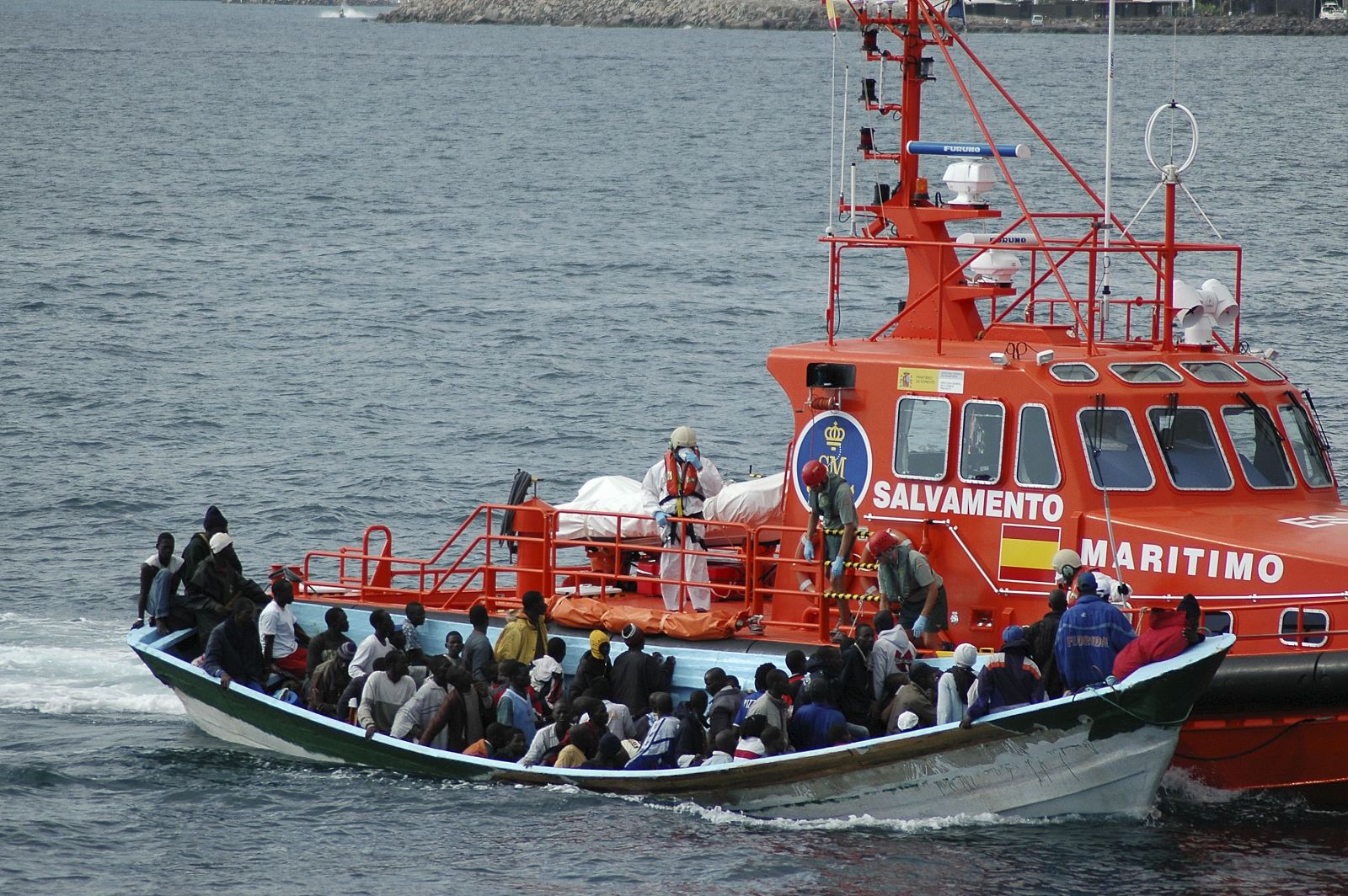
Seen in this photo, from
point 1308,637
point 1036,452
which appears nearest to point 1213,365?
point 1036,452

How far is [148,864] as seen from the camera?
14203 mm

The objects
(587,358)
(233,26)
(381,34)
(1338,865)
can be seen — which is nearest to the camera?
(1338,865)

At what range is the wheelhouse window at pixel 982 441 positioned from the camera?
1420cm

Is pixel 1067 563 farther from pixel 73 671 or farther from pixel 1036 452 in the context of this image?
pixel 73 671

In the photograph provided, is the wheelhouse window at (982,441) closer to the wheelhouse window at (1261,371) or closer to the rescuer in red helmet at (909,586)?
the rescuer in red helmet at (909,586)

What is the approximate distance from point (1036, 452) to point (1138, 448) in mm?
762

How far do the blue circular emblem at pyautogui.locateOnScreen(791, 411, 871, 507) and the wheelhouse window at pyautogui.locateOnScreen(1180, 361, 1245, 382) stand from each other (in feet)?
8.43

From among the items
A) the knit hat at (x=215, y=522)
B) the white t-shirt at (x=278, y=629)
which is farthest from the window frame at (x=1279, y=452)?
the knit hat at (x=215, y=522)

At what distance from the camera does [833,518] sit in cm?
1449

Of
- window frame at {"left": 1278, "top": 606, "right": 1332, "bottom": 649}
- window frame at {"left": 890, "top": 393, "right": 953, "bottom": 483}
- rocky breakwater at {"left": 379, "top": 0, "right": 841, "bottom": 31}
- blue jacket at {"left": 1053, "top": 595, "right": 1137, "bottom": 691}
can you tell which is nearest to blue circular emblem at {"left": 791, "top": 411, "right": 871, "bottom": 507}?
window frame at {"left": 890, "top": 393, "right": 953, "bottom": 483}

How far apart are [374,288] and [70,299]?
709 centimetres

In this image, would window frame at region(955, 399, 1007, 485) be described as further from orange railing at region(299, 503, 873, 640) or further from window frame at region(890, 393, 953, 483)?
orange railing at region(299, 503, 873, 640)

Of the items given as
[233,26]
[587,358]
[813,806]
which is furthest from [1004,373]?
[233,26]

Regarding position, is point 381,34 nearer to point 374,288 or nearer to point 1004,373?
point 374,288
